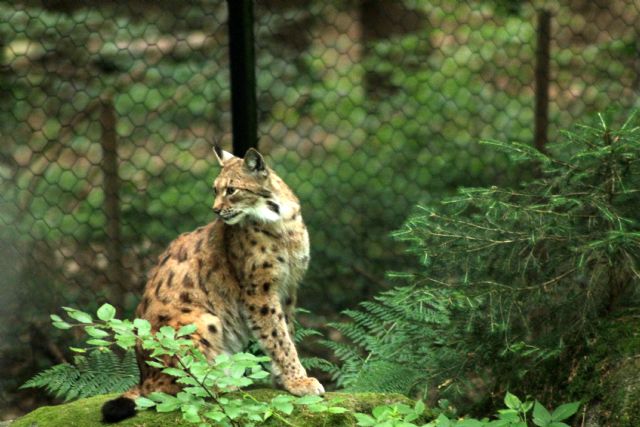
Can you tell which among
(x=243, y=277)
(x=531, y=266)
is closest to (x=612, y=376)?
(x=531, y=266)

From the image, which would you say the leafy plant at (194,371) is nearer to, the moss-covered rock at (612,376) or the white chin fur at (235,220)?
the white chin fur at (235,220)

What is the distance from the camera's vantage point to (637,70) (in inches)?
292

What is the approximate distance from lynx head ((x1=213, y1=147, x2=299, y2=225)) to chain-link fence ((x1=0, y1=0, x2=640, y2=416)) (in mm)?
1740

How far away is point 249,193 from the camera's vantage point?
4.61m

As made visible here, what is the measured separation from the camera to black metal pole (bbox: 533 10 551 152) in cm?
716

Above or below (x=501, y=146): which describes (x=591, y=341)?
below

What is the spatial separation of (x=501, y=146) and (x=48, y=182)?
2863 millimetres

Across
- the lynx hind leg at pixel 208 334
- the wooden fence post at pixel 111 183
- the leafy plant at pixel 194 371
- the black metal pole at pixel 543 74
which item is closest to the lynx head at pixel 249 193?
the lynx hind leg at pixel 208 334

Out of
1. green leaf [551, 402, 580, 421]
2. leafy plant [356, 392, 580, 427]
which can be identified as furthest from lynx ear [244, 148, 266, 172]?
green leaf [551, 402, 580, 421]

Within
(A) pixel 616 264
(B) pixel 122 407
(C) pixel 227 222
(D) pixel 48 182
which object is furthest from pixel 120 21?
(A) pixel 616 264

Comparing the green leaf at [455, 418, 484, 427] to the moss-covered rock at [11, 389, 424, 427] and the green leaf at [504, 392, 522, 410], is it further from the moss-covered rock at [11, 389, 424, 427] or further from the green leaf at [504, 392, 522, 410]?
the moss-covered rock at [11, 389, 424, 427]

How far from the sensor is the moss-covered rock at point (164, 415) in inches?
165

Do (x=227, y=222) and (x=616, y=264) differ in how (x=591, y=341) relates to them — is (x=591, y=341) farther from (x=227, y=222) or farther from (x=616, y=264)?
(x=227, y=222)

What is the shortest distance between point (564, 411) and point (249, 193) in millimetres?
1488
